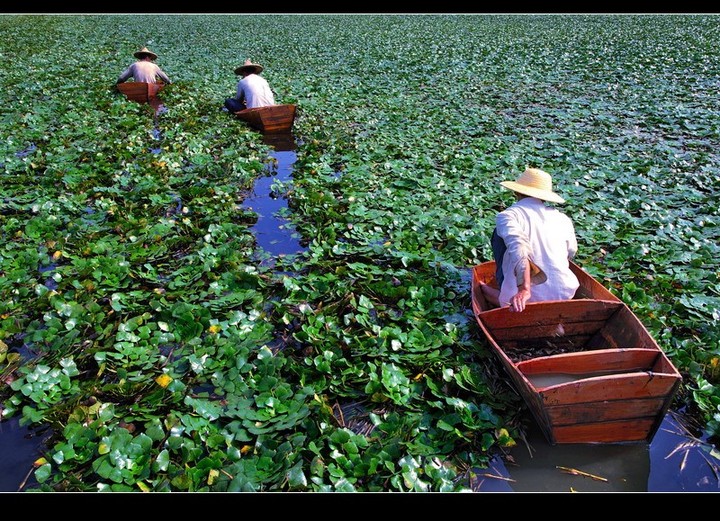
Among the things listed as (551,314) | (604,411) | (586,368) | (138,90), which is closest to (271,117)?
(138,90)

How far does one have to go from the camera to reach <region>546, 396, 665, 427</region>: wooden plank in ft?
8.04

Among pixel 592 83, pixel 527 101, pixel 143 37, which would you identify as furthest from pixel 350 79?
pixel 143 37

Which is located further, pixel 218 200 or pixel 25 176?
pixel 25 176

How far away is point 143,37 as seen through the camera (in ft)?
65.2

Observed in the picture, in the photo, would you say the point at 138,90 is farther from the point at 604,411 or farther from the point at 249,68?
the point at 604,411

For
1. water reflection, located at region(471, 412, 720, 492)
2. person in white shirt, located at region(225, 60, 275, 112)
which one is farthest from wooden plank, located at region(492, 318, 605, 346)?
person in white shirt, located at region(225, 60, 275, 112)

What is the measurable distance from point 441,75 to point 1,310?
425 inches

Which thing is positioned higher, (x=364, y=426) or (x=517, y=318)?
(x=517, y=318)

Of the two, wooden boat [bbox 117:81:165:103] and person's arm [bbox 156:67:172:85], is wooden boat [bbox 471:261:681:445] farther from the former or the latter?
person's arm [bbox 156:67:172:85]

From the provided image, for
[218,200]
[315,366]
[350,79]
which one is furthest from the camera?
[350,79]

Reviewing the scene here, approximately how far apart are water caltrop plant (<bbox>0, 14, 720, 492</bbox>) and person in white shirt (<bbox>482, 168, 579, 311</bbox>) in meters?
0.49

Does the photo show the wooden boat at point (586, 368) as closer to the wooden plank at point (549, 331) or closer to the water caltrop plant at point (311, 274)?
the wooden plank at point (549, 331)

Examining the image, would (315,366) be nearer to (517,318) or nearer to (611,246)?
(517,318)

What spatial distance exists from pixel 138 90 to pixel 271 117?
3304mm
